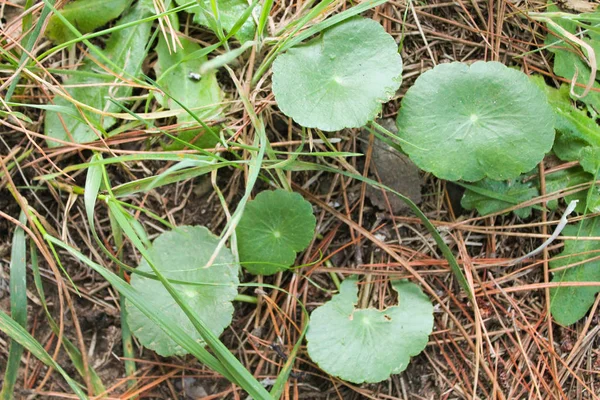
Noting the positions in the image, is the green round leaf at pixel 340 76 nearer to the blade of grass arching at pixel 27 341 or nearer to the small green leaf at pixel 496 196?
the small green leaf at pixel 496 196

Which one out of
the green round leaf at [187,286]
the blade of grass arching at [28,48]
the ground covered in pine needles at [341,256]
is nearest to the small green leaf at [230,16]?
the ground covered in pine needles at [341,256]

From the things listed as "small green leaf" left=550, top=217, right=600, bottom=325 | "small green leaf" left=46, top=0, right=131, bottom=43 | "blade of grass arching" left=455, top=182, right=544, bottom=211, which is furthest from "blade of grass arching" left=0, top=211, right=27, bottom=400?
"small green leaf" left=550, top=217, right=600, bottom=325

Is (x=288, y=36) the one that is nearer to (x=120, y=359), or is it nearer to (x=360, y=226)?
(x=360, y=226)

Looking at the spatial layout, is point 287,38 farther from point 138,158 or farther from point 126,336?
point 126,336

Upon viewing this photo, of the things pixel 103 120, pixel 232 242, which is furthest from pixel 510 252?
pixel 103 120

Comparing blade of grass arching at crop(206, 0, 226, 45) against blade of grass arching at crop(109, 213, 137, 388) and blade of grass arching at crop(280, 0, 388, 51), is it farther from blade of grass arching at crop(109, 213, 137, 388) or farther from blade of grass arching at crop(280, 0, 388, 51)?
blade of grass arching at crop(109, 213, 137, 388)

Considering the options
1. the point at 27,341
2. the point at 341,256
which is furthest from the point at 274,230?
the point at 27,341
